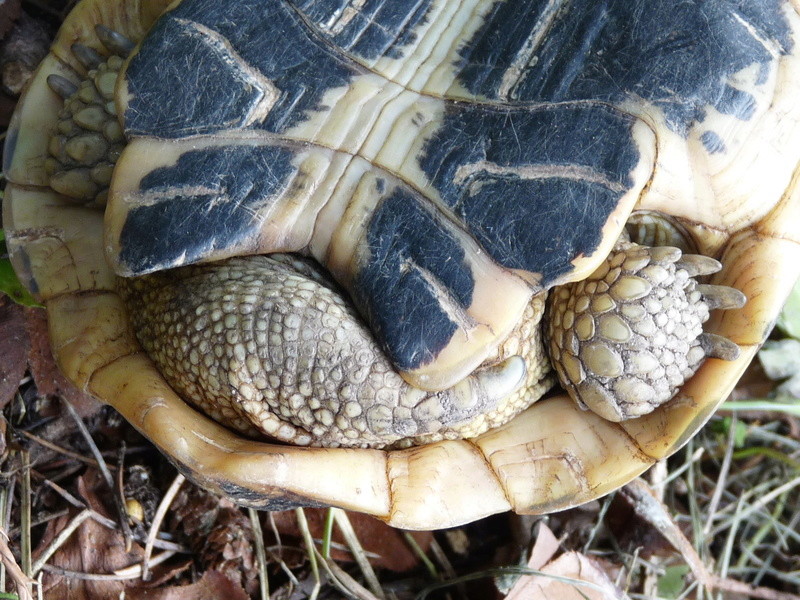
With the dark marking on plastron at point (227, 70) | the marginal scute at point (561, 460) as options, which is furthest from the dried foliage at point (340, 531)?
the dark marking on plastron at point (227, 70)

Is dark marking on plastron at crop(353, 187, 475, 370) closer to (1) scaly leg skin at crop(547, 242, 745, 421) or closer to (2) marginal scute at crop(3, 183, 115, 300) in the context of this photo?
(1) scaly leg skin at crop(547, 242, 745, 421)

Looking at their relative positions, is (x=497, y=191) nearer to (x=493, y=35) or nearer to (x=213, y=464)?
(x=493, y=35)

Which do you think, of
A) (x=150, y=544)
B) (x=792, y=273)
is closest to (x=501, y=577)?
(x=150, y=544)

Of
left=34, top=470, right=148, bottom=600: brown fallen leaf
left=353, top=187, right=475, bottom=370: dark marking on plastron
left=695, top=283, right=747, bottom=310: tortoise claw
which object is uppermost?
left=695, top=283, right=747, bottom=310: tortoise claw

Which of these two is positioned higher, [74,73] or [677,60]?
[677,60]

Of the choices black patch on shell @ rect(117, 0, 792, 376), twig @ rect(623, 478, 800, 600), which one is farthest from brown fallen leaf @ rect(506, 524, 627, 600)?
black patch on shell @ rect(117, 0, 792, 376)

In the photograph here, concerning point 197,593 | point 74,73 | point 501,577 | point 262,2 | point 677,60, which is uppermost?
point 677,60

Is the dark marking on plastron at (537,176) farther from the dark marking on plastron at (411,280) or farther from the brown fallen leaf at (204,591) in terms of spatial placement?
the brown fallen leaf at (204,591)
